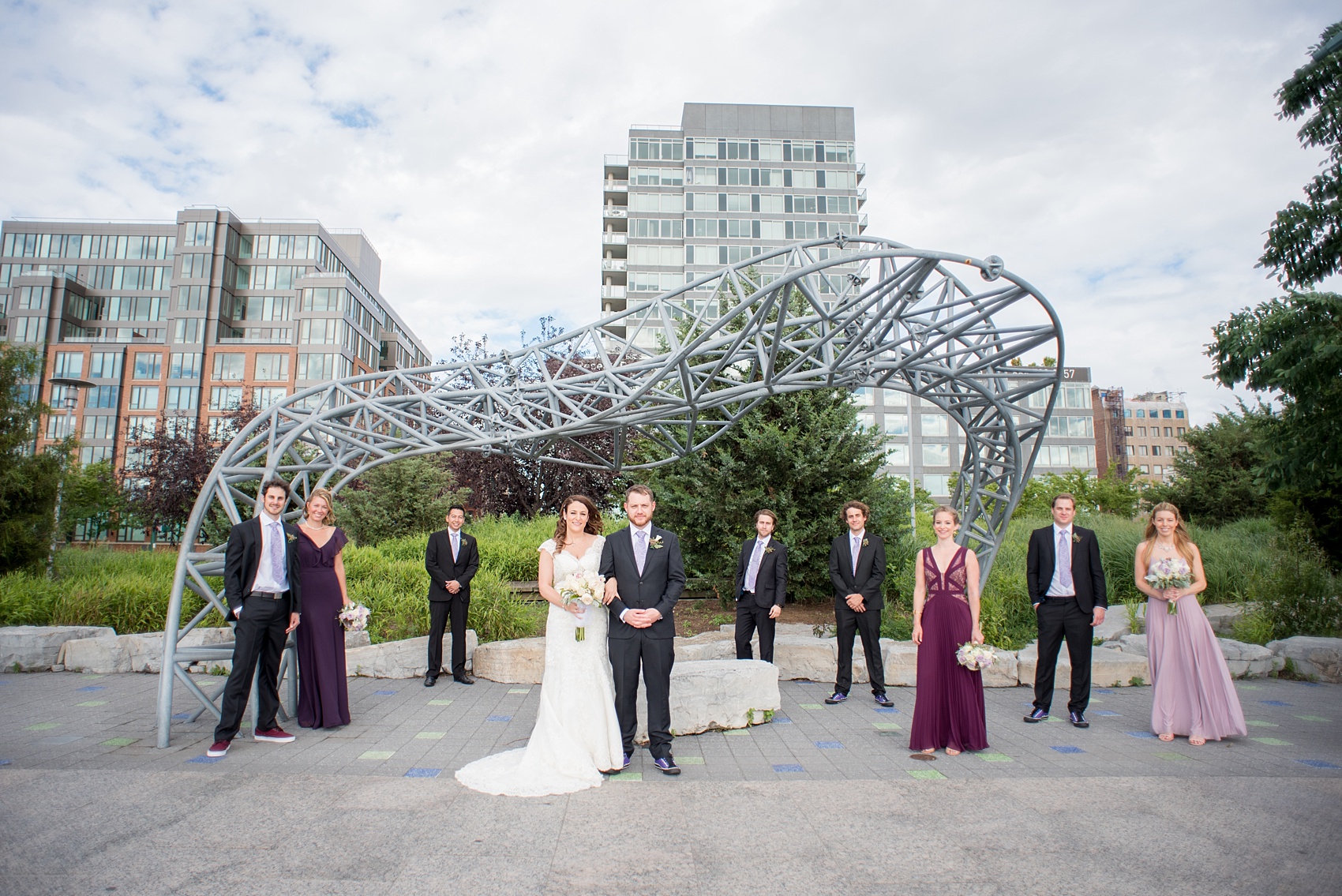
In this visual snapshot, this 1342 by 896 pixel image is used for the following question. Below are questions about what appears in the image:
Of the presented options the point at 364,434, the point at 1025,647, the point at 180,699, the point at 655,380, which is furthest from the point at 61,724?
the point at 1025,647

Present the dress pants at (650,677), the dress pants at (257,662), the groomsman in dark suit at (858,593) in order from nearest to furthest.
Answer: the dress pants at (650,677) < the dress pants at (257,662) < the groomsman in dark suit at (858,593)

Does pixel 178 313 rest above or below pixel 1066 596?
above

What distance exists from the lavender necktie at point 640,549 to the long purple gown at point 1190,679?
14.8 ft

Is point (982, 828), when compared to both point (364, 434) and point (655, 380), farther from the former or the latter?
point (364, 434)

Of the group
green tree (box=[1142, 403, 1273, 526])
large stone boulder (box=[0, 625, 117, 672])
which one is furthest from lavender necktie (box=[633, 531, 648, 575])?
green tree (box=[1142, 403, 1273, 526])

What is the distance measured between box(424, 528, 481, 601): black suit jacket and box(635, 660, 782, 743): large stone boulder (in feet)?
9.19

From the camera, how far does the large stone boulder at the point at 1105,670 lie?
8.96 m

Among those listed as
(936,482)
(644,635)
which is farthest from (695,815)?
(936,482)

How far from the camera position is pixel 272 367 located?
214ft

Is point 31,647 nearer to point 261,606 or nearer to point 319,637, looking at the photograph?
point 319,637

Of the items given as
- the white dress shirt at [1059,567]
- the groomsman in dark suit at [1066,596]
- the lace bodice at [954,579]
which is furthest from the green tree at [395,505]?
the white dress shirt at [1059,567]

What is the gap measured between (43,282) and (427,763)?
84.0 m

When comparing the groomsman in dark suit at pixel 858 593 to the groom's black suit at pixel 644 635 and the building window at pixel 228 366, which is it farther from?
the building window at pixel 228 366

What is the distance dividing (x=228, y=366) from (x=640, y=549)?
71.1 m
